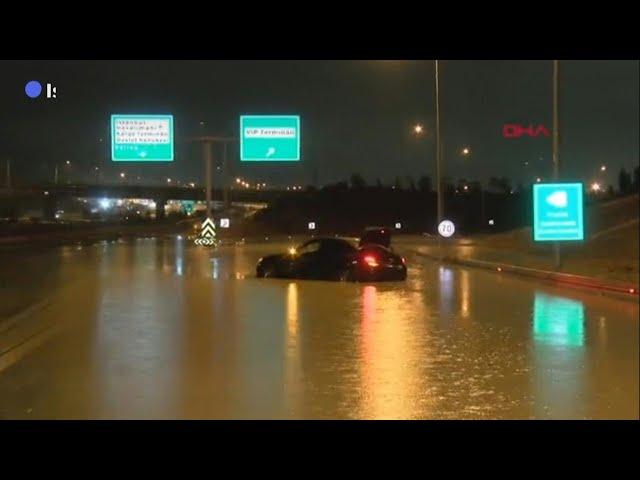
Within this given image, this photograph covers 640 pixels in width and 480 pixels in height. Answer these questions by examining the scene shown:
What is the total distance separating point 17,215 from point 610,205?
59.7 meters

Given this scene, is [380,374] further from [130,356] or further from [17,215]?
[17,215]

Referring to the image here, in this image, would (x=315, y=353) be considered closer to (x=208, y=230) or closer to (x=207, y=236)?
(x=207, y=236)

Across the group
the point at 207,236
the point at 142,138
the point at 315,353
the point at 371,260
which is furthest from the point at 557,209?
the point at 207,236

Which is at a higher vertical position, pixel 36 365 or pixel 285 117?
pixel 285 117

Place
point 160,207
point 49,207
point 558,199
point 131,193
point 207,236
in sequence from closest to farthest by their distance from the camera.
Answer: point 558,199 < point 207,236 < point 49,207 < point 131,193 < point 160,207

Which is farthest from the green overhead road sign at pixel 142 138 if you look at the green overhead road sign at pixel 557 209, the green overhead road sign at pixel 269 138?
the green overhead road sign at pixel 557 209

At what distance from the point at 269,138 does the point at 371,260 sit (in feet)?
61.5

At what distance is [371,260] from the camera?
24.0 m

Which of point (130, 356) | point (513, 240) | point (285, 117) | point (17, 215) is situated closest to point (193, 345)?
point (130, 356)

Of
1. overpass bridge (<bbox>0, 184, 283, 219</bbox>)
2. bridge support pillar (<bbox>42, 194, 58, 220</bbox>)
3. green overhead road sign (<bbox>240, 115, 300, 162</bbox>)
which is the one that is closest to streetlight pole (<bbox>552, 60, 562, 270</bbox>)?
green overhead road sign (<bbox>240, 115, 300, 162</bbox>)

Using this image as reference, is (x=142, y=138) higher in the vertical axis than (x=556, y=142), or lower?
higher

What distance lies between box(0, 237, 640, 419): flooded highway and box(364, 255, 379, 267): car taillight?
222 cm

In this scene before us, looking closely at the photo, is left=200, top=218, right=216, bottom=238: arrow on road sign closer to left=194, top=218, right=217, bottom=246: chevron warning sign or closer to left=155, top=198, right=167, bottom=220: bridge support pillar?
left=194, top=218, right=217, bottom=246: chevron warning sign

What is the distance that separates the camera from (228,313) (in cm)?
1573
